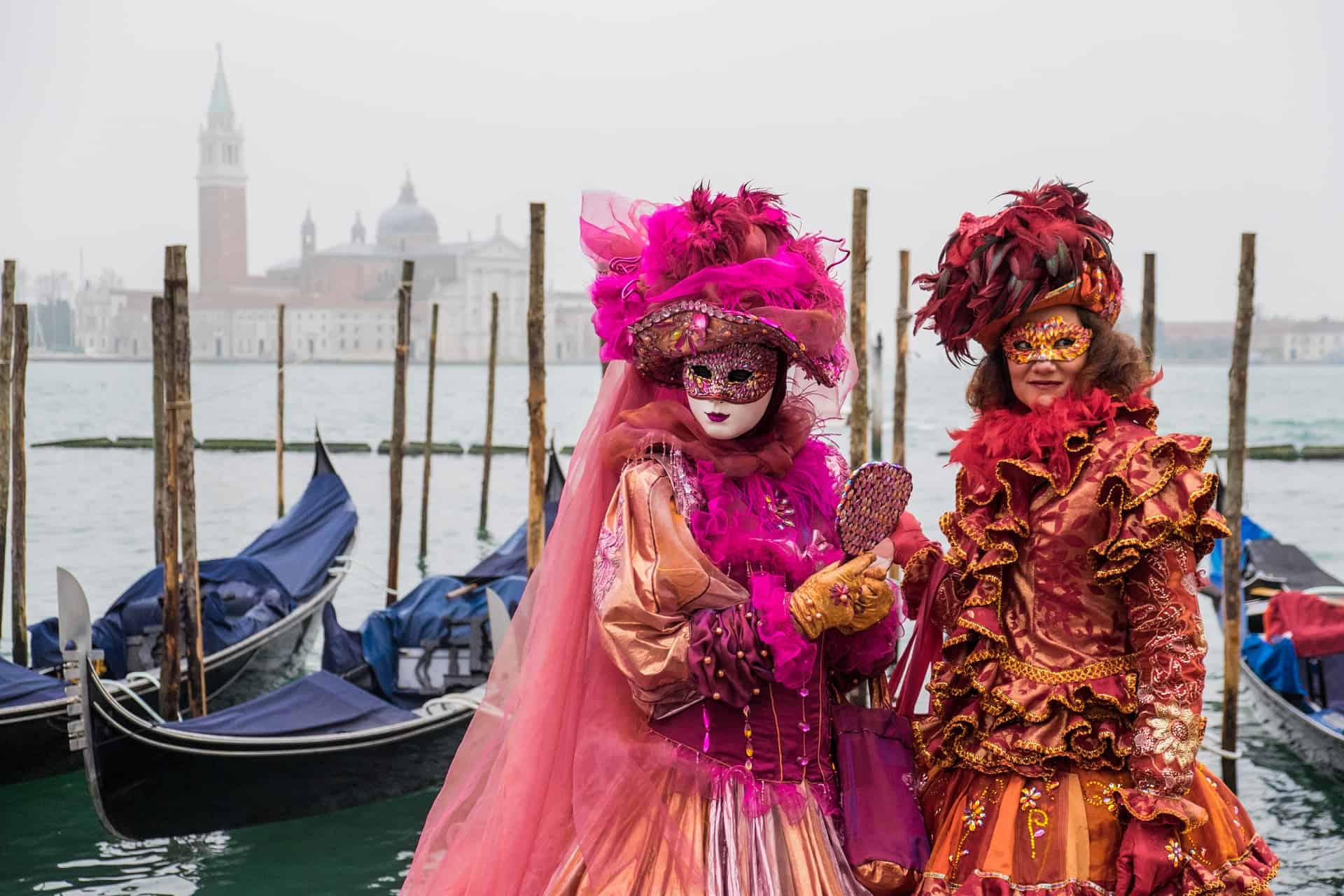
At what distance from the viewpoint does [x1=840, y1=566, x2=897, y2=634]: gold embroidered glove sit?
185cm

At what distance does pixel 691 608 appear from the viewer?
6.32 feet

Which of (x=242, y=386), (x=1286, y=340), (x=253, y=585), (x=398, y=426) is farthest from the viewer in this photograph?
(x=1286, y=340)

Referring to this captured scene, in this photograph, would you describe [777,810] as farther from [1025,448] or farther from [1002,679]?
[1025,448]

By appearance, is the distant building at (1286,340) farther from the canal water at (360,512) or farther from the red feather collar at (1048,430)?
the red feather collar at (1048,430)

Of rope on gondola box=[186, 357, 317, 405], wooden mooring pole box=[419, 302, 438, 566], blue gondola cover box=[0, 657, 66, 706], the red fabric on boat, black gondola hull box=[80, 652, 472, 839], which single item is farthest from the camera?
wooden mooring pole box=[419, 302, 438, 566]

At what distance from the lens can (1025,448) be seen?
1.92 meters

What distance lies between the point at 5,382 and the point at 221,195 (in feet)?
311

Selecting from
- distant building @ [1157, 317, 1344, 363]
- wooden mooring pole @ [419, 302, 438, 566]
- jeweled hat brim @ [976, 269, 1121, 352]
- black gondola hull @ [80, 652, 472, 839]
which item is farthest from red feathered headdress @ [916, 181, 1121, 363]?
distant building @ [1157, 317, 1344, 363]

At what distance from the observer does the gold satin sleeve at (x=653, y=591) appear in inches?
74.8

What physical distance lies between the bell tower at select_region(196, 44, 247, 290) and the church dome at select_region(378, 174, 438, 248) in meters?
9.54

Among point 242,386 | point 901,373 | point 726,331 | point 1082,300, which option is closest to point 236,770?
point 726,331

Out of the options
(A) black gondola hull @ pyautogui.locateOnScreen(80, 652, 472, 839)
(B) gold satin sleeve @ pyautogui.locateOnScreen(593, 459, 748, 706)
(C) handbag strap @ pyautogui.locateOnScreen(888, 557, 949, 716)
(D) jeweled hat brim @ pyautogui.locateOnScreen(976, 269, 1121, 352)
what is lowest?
(A) black gondola hull @ pyautogui.locateOnScreen(80, 652, 472, 839)

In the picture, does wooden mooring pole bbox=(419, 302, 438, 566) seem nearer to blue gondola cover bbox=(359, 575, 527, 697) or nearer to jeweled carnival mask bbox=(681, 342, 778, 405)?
blue gondola cover bbox=(359, 575, 527, 697)

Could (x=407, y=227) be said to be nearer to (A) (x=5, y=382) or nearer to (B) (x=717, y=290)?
(A) (x=5, y=382)
